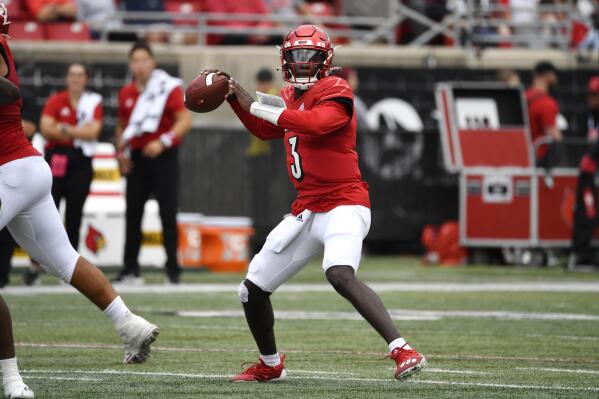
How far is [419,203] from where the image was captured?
18125mm

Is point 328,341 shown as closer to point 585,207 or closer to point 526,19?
point 585,207

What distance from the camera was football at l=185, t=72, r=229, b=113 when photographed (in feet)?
23.5

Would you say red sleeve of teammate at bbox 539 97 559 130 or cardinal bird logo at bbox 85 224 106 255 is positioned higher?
red sleeve of teammate at bbox 539 97 559 130

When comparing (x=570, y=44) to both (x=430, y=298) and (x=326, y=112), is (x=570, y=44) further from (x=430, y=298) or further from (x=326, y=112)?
(x=326, y=112)

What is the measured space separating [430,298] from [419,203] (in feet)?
20.2

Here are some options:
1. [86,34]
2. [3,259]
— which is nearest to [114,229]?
[3,259]

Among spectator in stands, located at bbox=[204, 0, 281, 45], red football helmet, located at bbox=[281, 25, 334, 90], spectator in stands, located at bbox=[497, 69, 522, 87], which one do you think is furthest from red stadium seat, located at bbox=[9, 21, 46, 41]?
red football helmet, located at bbox=[281, 25, 334, 90]

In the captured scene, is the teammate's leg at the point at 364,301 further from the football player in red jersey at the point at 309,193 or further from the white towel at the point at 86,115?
the white towel at the point at 86,115

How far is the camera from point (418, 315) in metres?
10.5

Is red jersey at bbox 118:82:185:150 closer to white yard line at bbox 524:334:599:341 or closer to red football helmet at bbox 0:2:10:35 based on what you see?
white yard line at bbox 524:334:599:341

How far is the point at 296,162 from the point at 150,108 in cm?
582

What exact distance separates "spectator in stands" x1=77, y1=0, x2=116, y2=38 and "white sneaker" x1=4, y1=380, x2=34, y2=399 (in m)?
13.6

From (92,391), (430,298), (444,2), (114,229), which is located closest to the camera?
(92,391)

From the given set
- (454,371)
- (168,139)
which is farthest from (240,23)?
(454,371)
